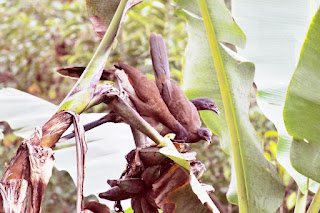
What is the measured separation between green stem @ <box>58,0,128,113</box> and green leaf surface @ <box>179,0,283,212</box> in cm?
28

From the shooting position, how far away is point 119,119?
554 millimetres

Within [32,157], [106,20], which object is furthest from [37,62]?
[32,157]

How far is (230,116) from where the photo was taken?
2.52 feet

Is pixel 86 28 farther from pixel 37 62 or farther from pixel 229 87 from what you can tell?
pixel 229 87

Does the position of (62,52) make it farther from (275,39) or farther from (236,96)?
(236,96)

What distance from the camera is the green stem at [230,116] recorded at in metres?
0.74

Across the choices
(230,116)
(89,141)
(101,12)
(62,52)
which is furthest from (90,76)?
(62,52)

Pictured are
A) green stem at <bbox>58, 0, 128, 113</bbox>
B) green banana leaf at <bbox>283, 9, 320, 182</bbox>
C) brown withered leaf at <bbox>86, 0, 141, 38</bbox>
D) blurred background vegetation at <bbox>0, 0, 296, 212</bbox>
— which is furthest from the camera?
blurred background vegetation at <bbox>0, 0, 296, 212</bbox>

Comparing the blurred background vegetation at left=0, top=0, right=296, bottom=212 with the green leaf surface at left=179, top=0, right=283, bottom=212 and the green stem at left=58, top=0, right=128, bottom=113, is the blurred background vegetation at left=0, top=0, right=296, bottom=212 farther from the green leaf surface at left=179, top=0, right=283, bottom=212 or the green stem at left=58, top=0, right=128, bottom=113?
the green stem at left=58, top=0, right=128, bottom=113

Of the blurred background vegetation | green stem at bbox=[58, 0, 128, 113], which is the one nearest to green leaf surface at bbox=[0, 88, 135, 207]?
green stem at bbox=[58, 0, 128, 113]

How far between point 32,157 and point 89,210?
84 mm

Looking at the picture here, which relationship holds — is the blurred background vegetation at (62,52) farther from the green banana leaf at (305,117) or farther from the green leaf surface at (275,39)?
the green banana leaf at (305,117)

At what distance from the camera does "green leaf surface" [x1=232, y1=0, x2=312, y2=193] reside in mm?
919

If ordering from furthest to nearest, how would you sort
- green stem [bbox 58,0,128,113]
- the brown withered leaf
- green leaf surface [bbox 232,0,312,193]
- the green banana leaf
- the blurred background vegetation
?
the blurred background vegetation, green leaf surface [bbox 232,0,312,193], the green banana leaf, the brown withered leaf, green stem [bbox 58,0,128,113]
